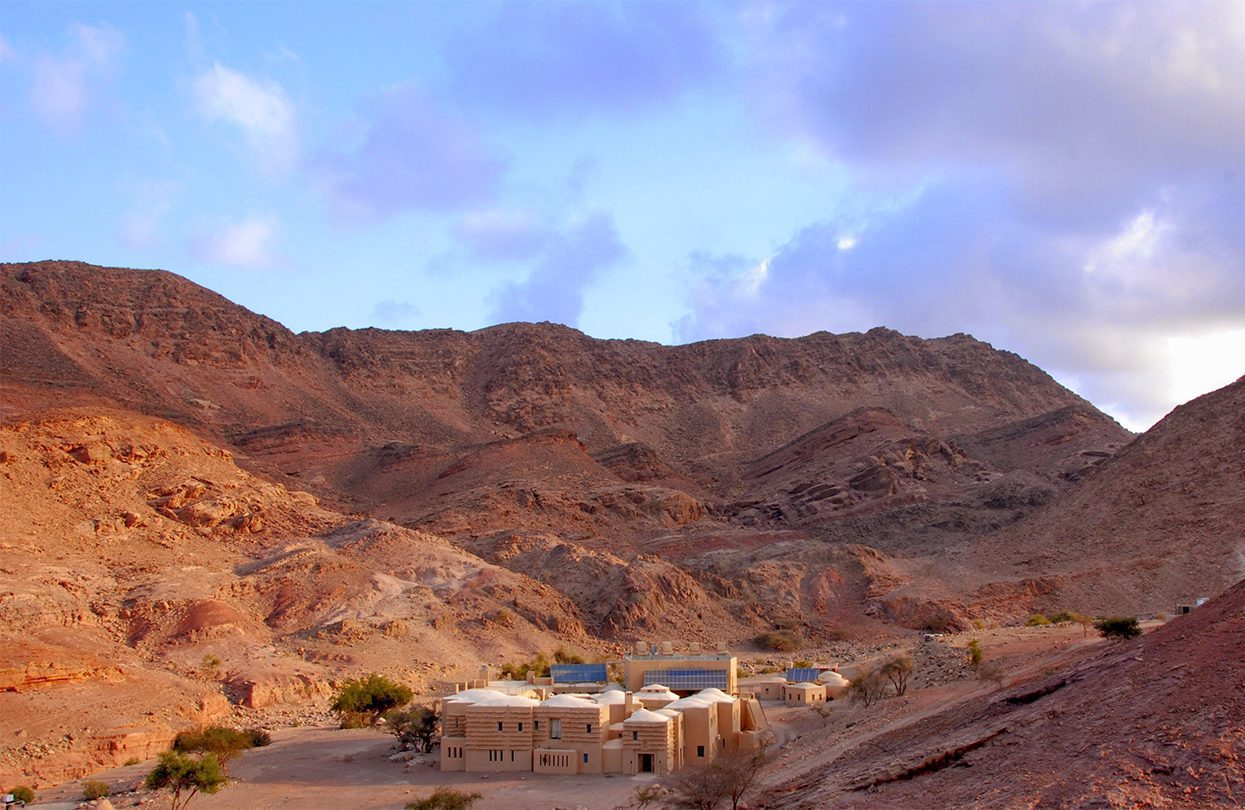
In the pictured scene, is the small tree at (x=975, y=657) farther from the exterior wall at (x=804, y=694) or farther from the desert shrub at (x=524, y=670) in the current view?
the desert shrub at (x=524, y=670)

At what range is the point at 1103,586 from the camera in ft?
176

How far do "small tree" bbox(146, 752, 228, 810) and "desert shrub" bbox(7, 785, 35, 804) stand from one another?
264 centimetres

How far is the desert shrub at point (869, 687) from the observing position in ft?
109

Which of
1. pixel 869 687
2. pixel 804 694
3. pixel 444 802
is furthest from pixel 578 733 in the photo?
pixel 804 694

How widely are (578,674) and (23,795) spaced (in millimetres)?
16883

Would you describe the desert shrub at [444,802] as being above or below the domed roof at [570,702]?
below

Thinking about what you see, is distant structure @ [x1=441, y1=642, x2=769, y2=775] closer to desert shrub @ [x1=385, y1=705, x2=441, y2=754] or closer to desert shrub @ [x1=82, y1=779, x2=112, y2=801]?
desert shrub @ [x1=385, y1=705, x2=441, y2=754]

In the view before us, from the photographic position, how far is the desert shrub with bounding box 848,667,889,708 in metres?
33.1

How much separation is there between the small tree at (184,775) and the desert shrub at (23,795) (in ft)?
8.67

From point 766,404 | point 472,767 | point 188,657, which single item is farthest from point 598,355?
point 472,767

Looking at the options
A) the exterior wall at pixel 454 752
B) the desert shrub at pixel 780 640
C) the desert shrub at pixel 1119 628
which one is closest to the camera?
the exterior wall at pixel 454 752

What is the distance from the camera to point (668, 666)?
119 feet

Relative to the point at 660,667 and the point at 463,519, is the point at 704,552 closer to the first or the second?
the point at 463,519

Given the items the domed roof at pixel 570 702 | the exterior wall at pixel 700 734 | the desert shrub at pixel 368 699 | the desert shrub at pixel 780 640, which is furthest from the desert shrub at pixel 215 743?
the desert shrub at pixel 780 640
